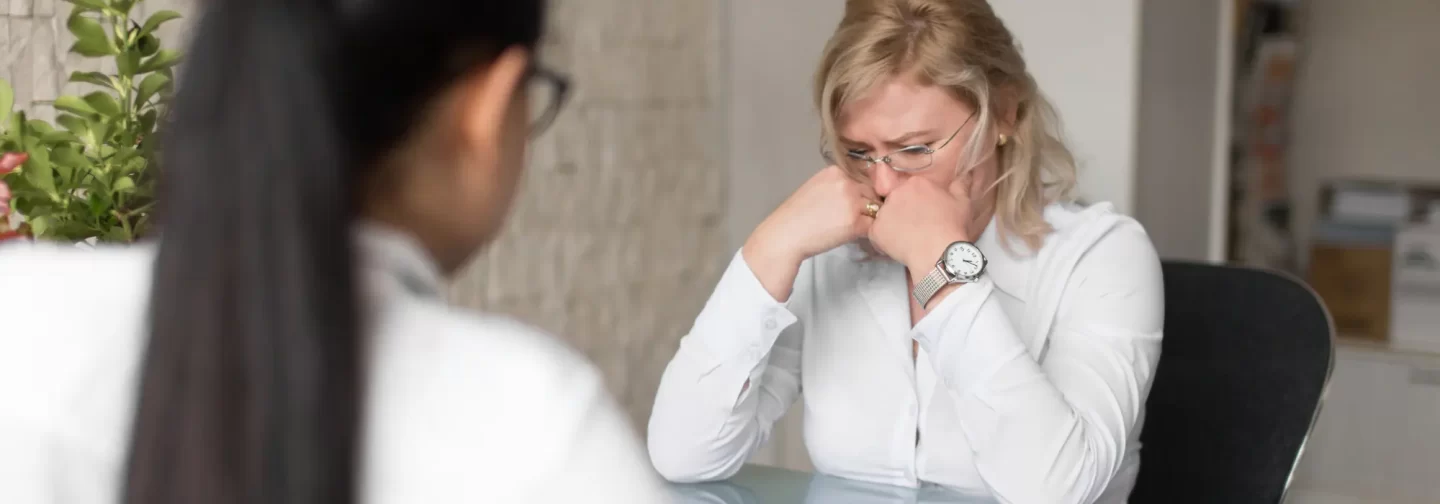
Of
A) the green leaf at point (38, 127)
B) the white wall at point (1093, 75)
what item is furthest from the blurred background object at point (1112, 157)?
the green leaf at point (38, 127)

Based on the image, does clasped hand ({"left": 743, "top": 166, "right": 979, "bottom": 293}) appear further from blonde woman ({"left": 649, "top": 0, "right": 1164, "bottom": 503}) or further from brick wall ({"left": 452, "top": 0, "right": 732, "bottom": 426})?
brick wall ({"left": 452, "top": 0, "right": 732, "bottom": 426})

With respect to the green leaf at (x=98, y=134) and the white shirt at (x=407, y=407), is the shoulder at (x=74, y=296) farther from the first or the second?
the green leaf at (x=98, y=134)

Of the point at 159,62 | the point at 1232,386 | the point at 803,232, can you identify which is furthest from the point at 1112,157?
the point at 159,62

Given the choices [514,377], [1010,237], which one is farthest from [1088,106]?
[514,377]

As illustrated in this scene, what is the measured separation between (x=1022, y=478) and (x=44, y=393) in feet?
3.33

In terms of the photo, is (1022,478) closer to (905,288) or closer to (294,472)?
(905,288)

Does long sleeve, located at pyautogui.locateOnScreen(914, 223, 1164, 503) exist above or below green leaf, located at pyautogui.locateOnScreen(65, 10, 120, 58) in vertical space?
below

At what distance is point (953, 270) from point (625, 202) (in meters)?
1.43

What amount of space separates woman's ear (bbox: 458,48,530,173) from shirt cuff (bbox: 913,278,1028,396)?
2.83 ft

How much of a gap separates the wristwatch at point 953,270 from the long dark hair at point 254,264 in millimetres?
983

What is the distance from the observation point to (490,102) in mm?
628

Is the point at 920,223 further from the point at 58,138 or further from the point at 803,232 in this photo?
the point at 58,138

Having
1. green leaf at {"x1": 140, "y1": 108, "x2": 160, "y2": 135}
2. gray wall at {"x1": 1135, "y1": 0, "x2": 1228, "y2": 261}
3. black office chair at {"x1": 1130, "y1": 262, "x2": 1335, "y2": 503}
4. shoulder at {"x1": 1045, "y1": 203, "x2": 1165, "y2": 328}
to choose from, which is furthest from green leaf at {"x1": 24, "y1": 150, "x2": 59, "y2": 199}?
gray wall at {"x1": 1135, "y1": 0, "x2": 1228, "y2": 261}

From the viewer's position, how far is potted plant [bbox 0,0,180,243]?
4.24 ft
